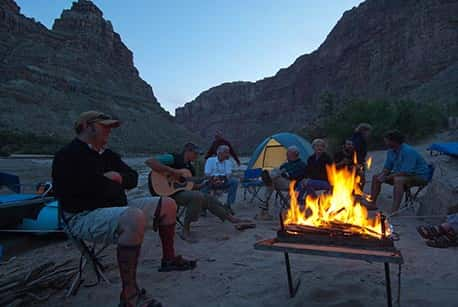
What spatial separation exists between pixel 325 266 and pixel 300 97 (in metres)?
94.6

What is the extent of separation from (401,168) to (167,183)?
11.3 feet

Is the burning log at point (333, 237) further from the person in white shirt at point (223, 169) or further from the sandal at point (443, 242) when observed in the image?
the person in white shirt at point (223, 169)

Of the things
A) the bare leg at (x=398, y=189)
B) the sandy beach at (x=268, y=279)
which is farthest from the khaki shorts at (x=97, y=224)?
the bare leg at (x=398, y=189)

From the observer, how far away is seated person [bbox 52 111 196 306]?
231cm

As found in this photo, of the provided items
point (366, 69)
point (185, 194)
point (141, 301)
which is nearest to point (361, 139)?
point (185, 194)

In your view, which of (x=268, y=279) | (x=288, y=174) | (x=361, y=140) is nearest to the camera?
(x=268, y=279)

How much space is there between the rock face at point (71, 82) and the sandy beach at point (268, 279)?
47.1m

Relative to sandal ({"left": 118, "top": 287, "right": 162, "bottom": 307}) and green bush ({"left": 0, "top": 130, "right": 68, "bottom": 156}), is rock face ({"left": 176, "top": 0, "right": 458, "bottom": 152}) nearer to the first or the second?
green bush ({"left": 0, "top": 130, "right": 68, "bottom": 156})

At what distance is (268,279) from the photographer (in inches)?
113

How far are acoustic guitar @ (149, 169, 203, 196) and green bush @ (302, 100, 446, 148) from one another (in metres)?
14.0

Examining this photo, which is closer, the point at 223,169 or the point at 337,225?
the point at 337,225

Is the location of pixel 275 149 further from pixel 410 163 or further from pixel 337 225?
pixel 337 225

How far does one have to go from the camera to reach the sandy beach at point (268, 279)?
8.04 feet

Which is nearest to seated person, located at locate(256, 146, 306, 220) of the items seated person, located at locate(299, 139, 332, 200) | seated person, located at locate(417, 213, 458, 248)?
seated person, located at locate(299, 139, 332, 200)
